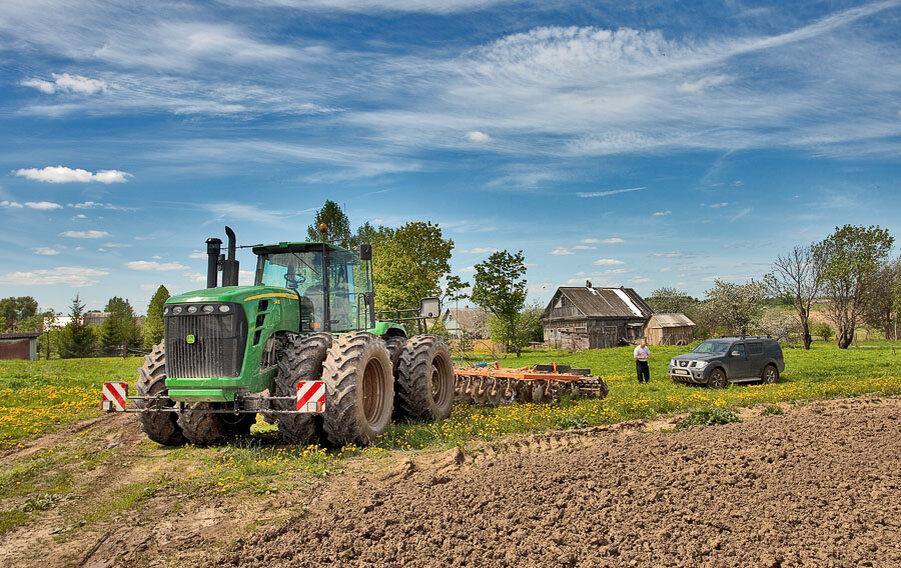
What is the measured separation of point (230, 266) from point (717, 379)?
15323mm

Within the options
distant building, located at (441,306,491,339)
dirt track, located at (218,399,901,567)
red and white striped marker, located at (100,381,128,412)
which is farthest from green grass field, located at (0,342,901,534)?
distant building, located at (441,306,491,339)

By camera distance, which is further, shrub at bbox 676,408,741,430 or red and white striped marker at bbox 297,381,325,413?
shrub at bbox 676,408,741,430

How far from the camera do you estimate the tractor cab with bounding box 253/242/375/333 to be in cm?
958

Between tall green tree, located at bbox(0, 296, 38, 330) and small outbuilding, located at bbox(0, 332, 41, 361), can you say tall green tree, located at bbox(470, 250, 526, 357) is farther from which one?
tall green tree, located at bbox(0, 296, 38, 330)

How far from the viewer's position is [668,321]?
58.1 meters

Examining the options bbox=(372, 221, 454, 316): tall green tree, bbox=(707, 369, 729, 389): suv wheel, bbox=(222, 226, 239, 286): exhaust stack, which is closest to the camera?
bbox=(222, 226, 239, 286): exhaust stack

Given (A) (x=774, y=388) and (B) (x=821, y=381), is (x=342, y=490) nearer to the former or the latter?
(A) (x=774, y=388)

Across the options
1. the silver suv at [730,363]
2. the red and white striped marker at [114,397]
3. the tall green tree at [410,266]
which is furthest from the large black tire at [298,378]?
the tall green tree at [410,266]

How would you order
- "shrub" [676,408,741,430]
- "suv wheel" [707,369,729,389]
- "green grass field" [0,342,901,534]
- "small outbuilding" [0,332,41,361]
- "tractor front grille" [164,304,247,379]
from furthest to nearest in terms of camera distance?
"small outbuilding" [0,332,41,361] < "suv wheel" [707,369,729,389] < "shrub" [676,408,741,430] < "tractor front grille" [164,304,247,379] < "green grass field" [0,342,901,534]

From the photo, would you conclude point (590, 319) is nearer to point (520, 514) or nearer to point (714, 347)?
point (714, 347)

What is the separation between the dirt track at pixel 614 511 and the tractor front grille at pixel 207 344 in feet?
7.72

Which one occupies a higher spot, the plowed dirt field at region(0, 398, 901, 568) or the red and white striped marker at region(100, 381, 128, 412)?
the red and white striped marker at region(100, 381, 128, 412)

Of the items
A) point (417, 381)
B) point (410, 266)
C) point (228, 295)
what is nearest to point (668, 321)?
point (410, 266)

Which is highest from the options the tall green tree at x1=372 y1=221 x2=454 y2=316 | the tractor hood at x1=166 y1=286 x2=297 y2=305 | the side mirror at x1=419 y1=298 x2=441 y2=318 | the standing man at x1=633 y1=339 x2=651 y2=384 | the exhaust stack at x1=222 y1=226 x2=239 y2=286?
the tall green tree at x1=372 y1=221 x2=454 y2=316
